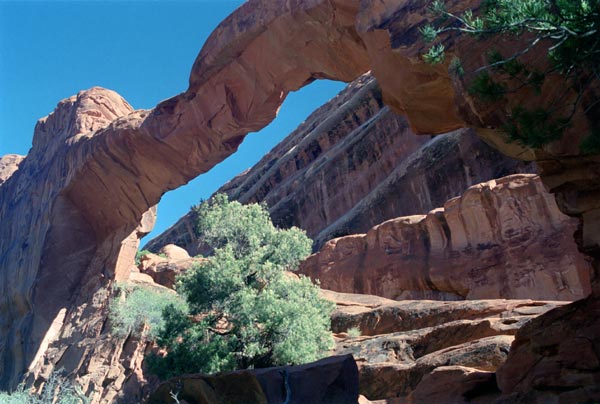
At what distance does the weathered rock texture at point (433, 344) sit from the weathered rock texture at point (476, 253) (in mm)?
4617

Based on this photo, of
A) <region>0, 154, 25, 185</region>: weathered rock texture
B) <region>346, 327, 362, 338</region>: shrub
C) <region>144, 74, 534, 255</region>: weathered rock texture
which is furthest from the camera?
<region>0, 154, 25, 185</region>: weathered rock texture

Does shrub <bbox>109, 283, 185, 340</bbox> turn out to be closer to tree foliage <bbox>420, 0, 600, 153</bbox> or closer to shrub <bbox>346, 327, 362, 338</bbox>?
shrub <bbox>346, 327, 362, 338</bbox>

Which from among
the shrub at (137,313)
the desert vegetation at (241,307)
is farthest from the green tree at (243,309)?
the shrub at (137,313)

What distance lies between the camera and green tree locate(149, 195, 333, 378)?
1496cm

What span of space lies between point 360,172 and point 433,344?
2776 cm

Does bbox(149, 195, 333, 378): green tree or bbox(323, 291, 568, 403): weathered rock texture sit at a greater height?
bbox(149, 195, 333, 378): green tree

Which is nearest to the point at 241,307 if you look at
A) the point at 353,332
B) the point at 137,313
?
the point at 353,332

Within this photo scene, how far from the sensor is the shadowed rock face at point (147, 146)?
10711 millimetres

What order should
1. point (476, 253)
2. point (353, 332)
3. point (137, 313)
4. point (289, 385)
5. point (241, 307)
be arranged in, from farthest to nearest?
point (476, 253)
point (137, 313)
point (353, 332)
point (241, 307)
point (289, 385)

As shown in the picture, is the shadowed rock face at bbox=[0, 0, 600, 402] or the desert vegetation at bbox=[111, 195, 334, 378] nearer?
the shadowed rock face at bbox=[0, 0, 600, 402]

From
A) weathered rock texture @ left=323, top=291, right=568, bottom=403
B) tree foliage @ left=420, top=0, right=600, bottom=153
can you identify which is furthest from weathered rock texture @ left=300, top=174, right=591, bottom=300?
tree foliage @ left=420, top=0, right=600, bottom=153

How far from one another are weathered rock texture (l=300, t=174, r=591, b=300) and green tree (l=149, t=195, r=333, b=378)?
25.8ft

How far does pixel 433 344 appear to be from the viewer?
13.7 m

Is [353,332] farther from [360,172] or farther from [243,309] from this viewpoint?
[360,172]
